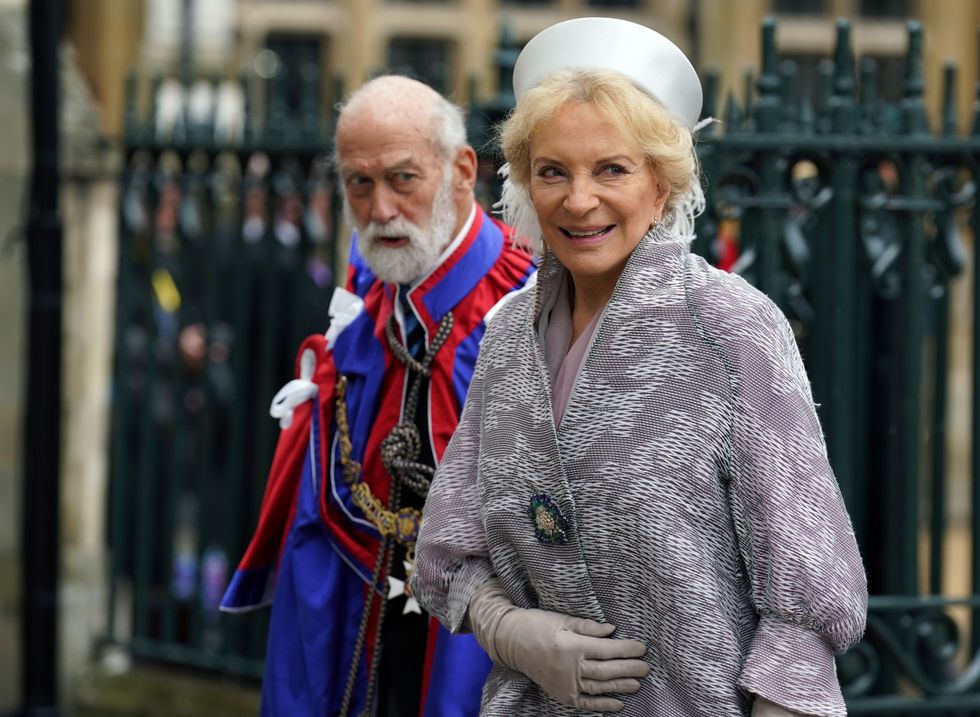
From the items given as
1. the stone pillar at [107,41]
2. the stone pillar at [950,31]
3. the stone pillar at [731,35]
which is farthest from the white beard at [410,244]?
Answer: the stone pillar at [107,41]

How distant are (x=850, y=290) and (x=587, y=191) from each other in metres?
2.16

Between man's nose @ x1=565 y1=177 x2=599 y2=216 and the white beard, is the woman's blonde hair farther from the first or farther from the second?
the white beard

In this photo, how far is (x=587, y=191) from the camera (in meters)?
2.33

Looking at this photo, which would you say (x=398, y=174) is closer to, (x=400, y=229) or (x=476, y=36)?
(x=400, y=229)

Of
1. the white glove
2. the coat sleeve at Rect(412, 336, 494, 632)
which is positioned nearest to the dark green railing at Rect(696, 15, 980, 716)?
the coat sleeve at Rect(412, 336, 494, 632)

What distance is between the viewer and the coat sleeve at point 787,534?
Result: 85.1 inches

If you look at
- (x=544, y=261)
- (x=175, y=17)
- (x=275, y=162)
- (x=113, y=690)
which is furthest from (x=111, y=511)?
(x=175, y=17)

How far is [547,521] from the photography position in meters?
2.34

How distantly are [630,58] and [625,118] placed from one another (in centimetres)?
9

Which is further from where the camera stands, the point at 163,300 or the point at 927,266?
the point at 163,300

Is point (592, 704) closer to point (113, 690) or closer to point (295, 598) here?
point (295, 598)

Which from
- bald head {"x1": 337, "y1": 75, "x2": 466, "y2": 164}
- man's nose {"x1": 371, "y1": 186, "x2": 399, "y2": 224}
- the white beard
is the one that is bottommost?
the white beard

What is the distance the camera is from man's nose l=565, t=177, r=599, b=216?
91.4 inches

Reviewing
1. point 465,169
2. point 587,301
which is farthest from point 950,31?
point 587,301
